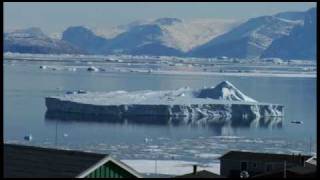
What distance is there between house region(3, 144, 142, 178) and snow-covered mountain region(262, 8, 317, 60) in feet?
388

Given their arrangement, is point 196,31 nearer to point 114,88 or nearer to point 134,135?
point 114,88

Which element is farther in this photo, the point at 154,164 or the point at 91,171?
the point at 154,164

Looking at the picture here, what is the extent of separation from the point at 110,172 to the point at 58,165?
1.41 ft

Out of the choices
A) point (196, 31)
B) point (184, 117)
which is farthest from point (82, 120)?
point (196, 31)

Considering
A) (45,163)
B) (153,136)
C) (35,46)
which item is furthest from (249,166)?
(35,46)

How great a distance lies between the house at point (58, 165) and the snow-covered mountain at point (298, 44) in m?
118

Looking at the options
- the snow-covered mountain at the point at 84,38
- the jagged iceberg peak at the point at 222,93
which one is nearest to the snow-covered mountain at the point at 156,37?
the snow-covered mountain at the point at 84,38

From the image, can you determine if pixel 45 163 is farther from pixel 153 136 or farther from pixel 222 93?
pixel 222 93

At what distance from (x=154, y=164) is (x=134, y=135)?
8.28 m

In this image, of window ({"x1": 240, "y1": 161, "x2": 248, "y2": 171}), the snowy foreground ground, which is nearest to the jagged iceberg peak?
the snowy foreground ground

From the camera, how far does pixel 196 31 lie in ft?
591

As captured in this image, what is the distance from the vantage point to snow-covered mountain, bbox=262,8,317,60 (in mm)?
124000

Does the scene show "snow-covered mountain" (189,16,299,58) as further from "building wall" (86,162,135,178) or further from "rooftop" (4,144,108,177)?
"rooftop" (4,144,108,177)

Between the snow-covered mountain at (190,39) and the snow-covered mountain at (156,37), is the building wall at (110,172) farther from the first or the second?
the snow-covered mountain at (156,37)
